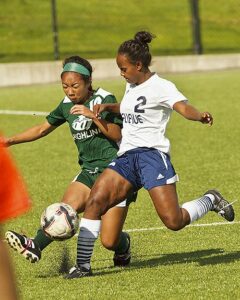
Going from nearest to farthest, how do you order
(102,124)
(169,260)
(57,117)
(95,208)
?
(95,208), (102,124), (169,260), (57,117)

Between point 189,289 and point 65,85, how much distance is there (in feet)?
6.21

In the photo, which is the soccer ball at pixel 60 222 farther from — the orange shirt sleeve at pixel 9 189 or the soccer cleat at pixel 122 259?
the orange shirt sleeve at pixel 9 189

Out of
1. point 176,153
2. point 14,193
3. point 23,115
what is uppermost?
point 14,193

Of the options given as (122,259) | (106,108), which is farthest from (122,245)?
(106,108)

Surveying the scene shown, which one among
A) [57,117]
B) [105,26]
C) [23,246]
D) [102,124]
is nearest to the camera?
[23,246]

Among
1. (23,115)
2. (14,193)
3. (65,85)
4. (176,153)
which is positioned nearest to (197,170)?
(176,153)

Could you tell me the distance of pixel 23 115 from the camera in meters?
21.0

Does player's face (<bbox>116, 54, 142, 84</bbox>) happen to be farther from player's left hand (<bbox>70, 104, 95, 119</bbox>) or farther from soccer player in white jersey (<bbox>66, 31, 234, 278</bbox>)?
player's left hand (<bbox>70, 104, 95, 119</bbox>)

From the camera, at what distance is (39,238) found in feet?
26.3

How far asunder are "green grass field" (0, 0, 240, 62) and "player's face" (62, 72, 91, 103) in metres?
22.9

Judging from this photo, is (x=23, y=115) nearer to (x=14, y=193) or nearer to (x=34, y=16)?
(x=34, y=16)

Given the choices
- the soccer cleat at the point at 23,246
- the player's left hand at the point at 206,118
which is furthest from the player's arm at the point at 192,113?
the soccer cleat at the point at 23,246

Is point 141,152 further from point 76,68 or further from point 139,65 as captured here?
point 76,68

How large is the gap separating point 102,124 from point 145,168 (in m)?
0.49
